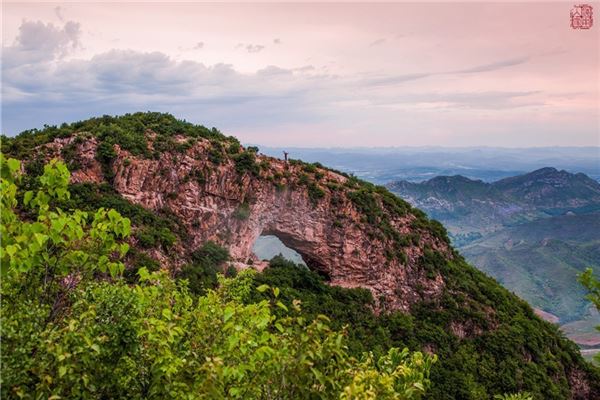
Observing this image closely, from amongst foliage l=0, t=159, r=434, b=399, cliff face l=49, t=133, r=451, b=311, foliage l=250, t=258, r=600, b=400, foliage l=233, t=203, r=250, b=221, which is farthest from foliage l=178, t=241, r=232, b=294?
foliage l=0, t=159, r=434, b=399

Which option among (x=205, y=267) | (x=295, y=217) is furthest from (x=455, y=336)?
(x=205, y=267)

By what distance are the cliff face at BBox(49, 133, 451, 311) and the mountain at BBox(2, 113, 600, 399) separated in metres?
0.09

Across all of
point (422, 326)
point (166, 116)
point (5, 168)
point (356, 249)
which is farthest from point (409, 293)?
point (5, 168)

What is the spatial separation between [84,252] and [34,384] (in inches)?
77.8

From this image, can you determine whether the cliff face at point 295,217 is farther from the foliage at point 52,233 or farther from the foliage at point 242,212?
the foliage at point 52,233

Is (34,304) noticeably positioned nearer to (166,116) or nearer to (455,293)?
(166,116)

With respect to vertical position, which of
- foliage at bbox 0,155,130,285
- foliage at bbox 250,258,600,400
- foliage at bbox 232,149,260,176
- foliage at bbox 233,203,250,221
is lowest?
foliage at bbox 250,258,600,400

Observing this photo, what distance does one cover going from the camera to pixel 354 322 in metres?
31.5

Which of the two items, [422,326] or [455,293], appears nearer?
[422,326]

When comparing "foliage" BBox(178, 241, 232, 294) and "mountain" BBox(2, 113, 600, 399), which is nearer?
"foliage" BBox(178, 241, 232, 294)

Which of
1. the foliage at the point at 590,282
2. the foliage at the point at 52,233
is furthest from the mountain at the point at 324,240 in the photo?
the foliage at the point at 590,282

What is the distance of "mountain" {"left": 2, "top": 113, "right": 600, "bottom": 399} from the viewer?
28297mm

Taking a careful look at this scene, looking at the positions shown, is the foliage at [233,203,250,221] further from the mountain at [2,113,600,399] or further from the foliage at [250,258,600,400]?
the foliage at [250,258,600,400]

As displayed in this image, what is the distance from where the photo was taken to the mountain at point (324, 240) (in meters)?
28.3
